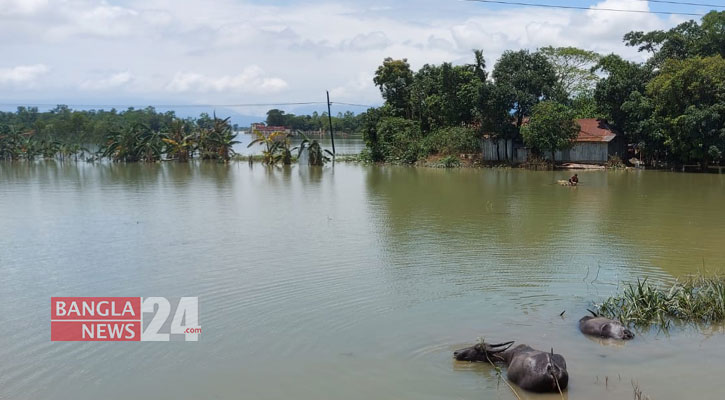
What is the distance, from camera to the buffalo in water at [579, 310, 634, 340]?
304 inches

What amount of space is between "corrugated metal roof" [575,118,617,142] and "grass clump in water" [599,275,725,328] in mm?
26504

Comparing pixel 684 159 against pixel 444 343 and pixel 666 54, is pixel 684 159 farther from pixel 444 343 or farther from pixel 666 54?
pixel 444 343

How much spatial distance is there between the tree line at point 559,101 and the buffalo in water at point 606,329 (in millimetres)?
23483

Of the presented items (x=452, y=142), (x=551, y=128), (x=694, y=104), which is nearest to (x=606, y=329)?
(x=694, y=104)

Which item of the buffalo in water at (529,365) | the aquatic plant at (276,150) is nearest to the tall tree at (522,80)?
the aquatic plant at (276,150)

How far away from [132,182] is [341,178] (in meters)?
10.6

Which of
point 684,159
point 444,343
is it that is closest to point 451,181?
point 684,159

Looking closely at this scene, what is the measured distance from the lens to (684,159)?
30781 millimetres

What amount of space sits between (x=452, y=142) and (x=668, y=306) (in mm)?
29720

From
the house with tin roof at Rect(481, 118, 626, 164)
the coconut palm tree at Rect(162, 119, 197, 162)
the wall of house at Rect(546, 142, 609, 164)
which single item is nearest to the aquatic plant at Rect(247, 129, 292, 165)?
the coconut palm tree at Rect(162, 119, 197, 162)

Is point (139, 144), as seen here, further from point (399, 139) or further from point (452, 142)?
point (452, 142)

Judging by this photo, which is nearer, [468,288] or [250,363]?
[250,363]

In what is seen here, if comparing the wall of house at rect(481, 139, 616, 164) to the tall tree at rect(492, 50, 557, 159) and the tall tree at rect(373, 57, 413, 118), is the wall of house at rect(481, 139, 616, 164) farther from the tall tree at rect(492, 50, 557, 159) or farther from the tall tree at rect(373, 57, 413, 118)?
the tall tree at rect(373, 57, 413, 118)

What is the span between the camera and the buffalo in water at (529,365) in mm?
6328
